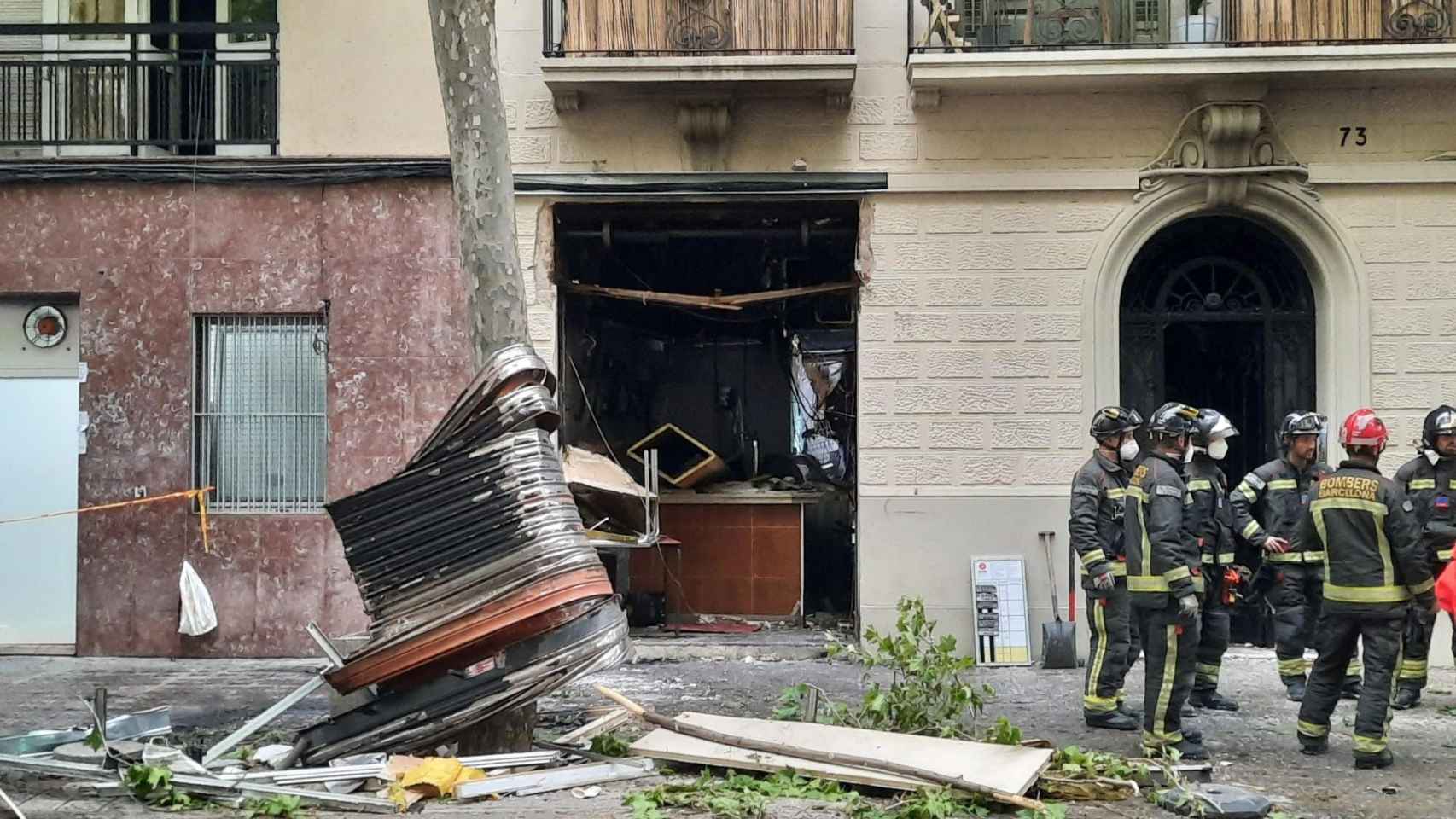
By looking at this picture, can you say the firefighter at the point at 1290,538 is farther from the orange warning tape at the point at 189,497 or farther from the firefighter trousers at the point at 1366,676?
the orange warning tape at the point at 189,497

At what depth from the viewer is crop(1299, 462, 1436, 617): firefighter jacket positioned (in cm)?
706

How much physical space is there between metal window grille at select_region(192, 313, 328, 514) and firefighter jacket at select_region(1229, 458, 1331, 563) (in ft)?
24.3

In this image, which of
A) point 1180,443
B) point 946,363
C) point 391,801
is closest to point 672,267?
point 946,363

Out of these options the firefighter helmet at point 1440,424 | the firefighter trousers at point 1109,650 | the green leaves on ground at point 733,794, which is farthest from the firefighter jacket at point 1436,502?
the green leaves on ground at point 733,794

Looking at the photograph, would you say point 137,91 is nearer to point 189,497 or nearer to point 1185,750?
point 189,497

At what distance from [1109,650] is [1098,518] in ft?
2.95

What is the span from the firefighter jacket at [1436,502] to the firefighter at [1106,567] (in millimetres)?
1859

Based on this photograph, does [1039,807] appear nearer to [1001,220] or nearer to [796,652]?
[796,652]

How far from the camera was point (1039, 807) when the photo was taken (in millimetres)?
5965

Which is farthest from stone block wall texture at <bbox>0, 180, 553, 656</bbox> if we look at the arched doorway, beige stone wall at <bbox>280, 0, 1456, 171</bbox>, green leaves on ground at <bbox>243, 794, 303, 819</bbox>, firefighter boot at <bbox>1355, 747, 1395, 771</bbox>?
firefighter boot at <bbox>1355, 747, 1395, 771</bbox>

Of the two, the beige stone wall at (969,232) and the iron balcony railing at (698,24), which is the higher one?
the iron balcony railing at (698,24)

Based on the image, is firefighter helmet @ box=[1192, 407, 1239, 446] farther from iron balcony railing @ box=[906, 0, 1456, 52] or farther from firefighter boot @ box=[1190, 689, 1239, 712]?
iron balcony railing @ box=[906, 0, 1456, 52]

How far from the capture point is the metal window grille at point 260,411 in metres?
11.1

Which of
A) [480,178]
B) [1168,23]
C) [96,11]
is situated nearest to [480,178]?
[480,178]
